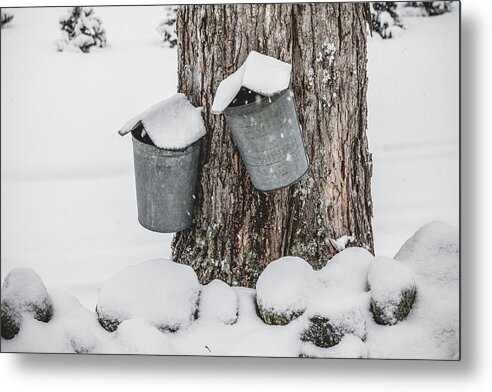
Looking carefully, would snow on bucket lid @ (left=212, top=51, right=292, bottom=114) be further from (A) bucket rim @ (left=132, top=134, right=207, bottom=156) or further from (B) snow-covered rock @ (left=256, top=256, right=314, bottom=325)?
(B) snow-covered rock @ (left=256, top=256, right=314, bottom=325)

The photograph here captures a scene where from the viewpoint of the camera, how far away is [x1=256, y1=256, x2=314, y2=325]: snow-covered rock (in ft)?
7.75

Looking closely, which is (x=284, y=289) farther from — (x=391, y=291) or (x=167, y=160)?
(x=167, y=160)

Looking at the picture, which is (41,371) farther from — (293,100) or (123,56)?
(293,100)

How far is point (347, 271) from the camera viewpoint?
239 cm

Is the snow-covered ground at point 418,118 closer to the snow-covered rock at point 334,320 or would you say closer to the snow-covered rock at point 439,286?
the snow-covered rock at point 439,286

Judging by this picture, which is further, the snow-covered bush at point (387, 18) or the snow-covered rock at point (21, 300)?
the snow-covered rock at point (21, 300)

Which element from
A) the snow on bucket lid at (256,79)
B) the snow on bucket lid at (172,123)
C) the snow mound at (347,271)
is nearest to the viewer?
the snow on bucket lid at (256,79)

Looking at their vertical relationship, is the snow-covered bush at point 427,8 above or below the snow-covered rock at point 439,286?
above

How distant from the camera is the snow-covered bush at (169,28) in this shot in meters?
2.40

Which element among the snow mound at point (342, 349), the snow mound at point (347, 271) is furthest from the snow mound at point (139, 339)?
the snow mound at point (347, 271)

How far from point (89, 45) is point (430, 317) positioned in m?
1.43

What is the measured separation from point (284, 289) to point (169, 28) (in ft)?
3.07

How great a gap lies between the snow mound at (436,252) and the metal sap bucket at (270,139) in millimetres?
442

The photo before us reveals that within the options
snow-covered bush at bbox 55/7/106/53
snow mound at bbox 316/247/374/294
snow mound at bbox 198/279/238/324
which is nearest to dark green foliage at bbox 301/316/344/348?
snow mound at bbox 316/247/374/294
